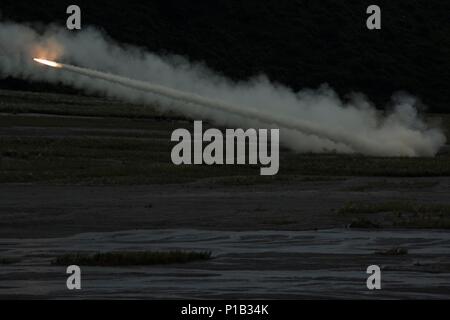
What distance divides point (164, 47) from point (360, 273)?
158 metres

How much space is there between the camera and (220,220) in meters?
49.9

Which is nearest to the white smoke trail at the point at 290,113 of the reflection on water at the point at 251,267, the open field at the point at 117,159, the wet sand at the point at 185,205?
the open field at the point at 117,159

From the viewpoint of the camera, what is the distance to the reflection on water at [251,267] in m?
32.3

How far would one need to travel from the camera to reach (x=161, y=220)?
50.0 meters

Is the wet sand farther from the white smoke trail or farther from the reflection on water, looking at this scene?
the white smoke trail

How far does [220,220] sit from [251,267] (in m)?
13.0

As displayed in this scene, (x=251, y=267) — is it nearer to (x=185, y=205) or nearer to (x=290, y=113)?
(x=185, y=205)

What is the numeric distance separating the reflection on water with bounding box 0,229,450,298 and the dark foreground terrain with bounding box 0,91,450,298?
45 millimetres

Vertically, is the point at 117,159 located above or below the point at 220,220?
above

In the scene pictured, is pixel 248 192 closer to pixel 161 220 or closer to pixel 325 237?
pixel 161 220

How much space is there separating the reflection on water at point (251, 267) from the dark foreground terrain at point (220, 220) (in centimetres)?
4

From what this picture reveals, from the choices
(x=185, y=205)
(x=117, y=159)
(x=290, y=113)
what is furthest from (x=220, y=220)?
(x=290, y=113)
